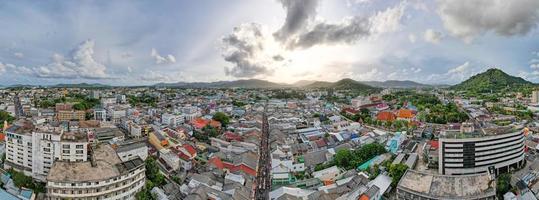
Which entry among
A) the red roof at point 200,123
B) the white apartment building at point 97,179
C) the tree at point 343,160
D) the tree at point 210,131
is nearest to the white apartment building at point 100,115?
the red roof at point 200,123

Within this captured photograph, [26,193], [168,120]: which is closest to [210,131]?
[168,120]

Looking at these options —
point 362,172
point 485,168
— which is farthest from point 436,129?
point 362,172

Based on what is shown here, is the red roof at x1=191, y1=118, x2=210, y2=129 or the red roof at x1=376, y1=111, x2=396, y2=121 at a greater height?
the red roof at x1=376, y1=111, x2=396, y2=121

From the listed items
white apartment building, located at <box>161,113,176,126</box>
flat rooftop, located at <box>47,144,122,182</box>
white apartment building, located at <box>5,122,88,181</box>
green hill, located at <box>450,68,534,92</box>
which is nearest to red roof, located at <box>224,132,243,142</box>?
white apartment building, located at <box>161,113,176,126</box>

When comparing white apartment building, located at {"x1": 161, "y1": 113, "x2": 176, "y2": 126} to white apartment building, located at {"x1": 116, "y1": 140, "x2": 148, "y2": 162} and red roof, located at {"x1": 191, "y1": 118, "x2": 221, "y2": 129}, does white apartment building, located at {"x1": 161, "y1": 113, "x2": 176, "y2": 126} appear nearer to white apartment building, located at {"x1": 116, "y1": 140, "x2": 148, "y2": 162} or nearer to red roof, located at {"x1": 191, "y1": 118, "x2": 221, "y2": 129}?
red roof, located at {"x1": 191, "y1": 118, "x2": 221, "y2": 129}

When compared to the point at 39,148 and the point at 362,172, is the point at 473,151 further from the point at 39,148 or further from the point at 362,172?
the point at 39,148
